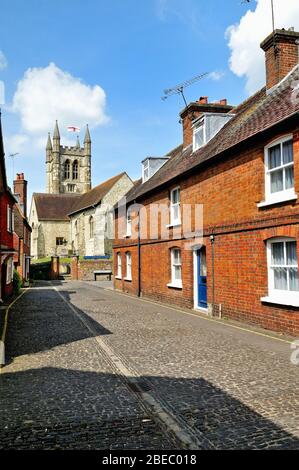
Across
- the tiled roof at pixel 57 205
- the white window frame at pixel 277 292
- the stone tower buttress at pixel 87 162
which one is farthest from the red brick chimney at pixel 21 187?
the stone tower buttress at pixel 87 162

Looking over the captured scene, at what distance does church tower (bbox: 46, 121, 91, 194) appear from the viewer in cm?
7900

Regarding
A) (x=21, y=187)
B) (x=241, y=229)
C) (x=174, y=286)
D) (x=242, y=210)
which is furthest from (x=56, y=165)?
(x=241, y=229)

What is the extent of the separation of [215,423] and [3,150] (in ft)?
41.6

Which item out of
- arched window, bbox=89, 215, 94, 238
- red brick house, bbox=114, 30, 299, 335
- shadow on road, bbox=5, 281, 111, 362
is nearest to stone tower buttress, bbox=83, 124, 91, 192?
arched window, bbox=89, 215, 94, 238

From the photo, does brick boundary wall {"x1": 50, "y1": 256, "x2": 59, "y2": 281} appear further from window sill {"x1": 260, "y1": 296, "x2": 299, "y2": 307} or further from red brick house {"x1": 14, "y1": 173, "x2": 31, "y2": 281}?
window sill {"x1": 260, "y1": 296, "x2": 299, "y2": 307}

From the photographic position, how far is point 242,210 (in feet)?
37.8

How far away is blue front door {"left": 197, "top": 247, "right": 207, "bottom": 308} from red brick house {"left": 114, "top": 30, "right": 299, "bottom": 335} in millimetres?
37

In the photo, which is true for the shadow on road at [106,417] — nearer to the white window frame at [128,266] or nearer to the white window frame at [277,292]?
the white window frame at [277,292]

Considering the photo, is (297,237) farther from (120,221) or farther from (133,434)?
(120,221)

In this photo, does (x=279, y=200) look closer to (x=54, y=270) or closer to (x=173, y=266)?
(x=173, y=266)

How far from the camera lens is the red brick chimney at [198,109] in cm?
1803

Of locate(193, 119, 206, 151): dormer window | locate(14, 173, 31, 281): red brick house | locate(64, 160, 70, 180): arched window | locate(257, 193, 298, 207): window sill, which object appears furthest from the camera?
locate(64, 160, 70, 180): arched window

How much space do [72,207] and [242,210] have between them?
54539 mm

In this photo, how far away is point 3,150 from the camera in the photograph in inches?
564
